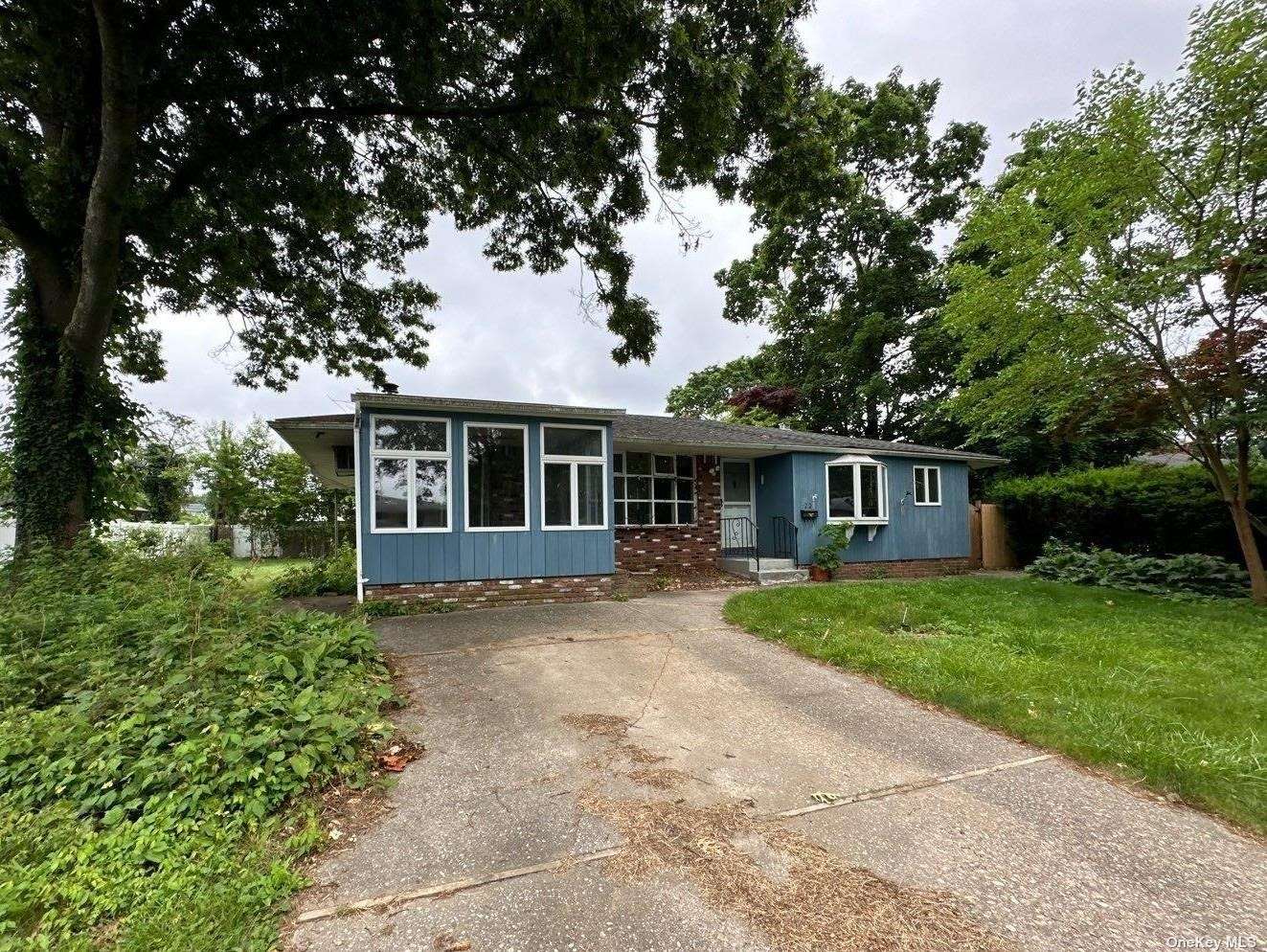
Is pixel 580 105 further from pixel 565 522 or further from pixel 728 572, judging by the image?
pixel 728 572

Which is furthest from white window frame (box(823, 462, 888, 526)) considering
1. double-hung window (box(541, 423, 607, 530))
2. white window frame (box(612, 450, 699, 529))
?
double-hung window (box(541, 423, 607, 530))

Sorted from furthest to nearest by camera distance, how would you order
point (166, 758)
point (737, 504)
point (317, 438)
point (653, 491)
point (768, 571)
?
point (737, 504), point (653, 491), point (768, 571), point (317, 438), point (166, 758)

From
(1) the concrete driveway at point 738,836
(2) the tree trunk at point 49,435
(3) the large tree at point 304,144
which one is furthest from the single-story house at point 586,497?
(1) the concrete driveway at point 738,836

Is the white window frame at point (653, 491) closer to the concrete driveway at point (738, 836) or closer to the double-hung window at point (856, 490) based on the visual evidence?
the double-hung window at point (856, 490)

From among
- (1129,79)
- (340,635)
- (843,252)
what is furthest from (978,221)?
(843,252)

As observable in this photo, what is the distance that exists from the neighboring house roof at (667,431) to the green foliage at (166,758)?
3.67 m

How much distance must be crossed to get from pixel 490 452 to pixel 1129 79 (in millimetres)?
10133

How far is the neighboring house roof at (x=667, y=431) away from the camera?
7.52 metres

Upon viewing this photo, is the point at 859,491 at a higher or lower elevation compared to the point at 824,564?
higher

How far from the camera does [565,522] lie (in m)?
8.35

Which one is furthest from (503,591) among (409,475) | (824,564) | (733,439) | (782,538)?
(824,564)

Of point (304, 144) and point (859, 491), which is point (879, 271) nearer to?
point (859, 491)

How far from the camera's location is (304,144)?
6.85 metres

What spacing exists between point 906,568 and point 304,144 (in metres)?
13.4
